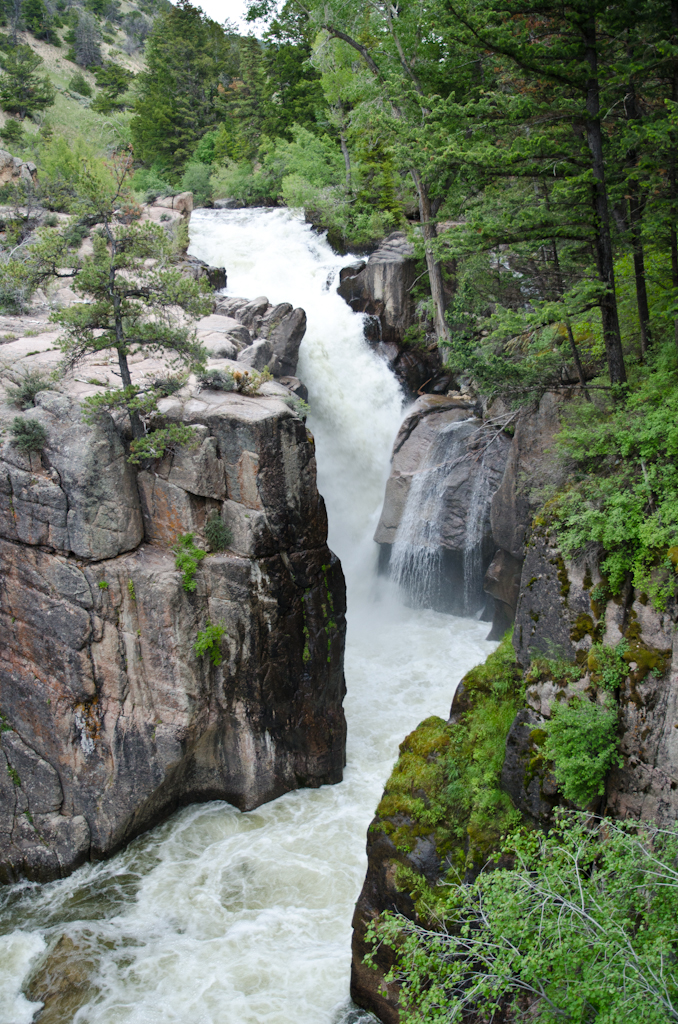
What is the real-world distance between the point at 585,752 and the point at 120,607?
748cm

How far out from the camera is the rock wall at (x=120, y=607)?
10.5 m

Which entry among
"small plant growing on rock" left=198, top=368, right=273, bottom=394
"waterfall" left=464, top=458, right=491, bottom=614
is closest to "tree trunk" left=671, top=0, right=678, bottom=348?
"small plant growing on rock" left=198, top=368, right=273, bottom=394

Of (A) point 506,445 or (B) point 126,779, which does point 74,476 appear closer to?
(B) point 126,779

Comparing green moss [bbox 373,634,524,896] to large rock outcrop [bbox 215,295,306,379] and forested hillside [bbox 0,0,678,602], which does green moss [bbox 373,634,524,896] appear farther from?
large rock outcrop [bbox 215,295,306,379]

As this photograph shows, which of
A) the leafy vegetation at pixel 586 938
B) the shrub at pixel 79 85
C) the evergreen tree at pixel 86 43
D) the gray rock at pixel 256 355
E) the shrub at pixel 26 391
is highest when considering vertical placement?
the evergreen tree at pixel 86 43

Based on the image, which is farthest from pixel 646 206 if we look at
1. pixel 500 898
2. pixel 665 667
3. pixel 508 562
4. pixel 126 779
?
pixel 126 779

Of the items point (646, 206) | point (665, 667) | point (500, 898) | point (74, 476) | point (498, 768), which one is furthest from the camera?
point (74, 476)

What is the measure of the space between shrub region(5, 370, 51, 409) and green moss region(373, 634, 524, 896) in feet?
27.2

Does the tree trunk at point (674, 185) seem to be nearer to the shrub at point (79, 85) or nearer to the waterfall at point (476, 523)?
the waterfall at point (476, 523)

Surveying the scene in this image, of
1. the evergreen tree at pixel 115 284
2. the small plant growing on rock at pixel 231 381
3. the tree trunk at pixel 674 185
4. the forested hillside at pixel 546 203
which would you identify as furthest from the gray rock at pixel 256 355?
the tree trunk at pixel 674 185

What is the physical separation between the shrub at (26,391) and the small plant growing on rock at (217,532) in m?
3.56

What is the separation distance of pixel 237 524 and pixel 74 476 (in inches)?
109

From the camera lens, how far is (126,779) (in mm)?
10945

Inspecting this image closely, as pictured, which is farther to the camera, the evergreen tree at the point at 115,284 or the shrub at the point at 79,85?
the shrub at the point at 79,85
